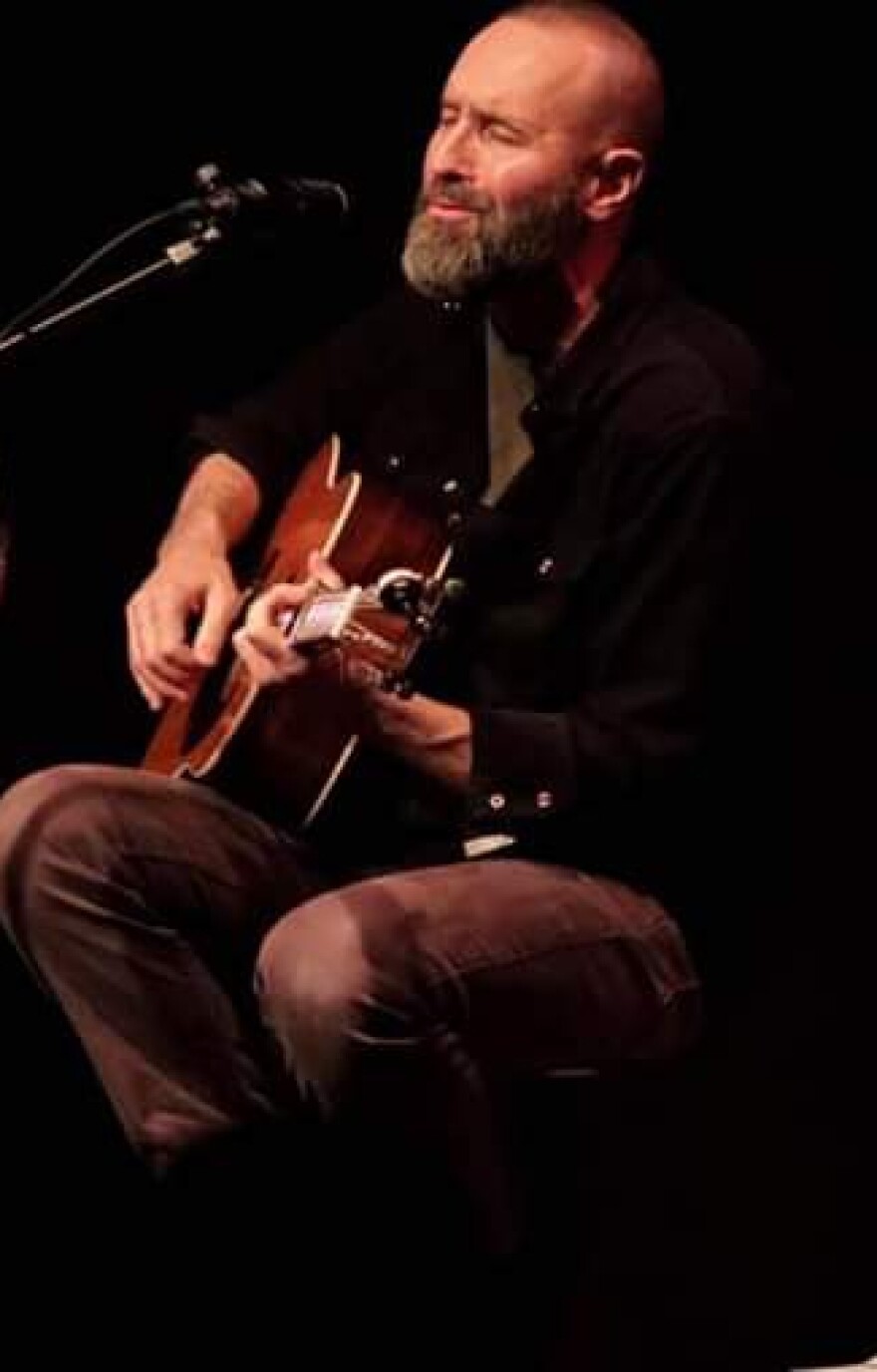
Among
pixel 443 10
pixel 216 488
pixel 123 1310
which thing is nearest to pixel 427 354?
pixel 216 488

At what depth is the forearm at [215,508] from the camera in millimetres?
3049

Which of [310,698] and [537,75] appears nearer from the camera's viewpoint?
[310,698]

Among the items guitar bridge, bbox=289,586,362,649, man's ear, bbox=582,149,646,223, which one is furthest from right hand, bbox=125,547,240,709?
man's ear, bbox=582,149,646,223

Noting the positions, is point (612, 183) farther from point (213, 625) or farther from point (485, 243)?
point (213, 625)

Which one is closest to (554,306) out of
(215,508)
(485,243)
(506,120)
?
(485,243)

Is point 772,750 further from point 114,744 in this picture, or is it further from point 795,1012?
point 114,744

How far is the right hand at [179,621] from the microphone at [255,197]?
0.50 metres

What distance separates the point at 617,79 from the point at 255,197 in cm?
51

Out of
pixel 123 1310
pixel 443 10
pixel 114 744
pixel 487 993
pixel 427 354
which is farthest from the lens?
pixel 114 744

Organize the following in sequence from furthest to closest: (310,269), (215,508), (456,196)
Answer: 1. (310,269)
2. (215,508)
3. (456,196)

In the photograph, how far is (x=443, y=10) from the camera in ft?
10.8

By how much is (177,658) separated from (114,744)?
0.74m

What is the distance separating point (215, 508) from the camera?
309cm

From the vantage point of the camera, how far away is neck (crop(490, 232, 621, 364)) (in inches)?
112
